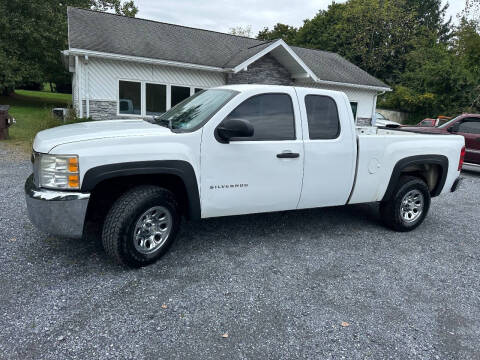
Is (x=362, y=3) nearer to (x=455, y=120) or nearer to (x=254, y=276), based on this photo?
(x=455, y=120)

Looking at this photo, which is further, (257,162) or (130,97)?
(130,97)

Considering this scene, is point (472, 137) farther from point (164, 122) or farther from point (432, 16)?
point (432, 16)

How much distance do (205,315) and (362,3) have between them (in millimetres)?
44902

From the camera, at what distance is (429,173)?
5453mm

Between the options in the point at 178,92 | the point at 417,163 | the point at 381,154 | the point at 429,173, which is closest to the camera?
the point at 381,154

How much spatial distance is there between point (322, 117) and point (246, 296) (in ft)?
7.77

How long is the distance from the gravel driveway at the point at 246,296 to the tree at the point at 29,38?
2222 centimetres

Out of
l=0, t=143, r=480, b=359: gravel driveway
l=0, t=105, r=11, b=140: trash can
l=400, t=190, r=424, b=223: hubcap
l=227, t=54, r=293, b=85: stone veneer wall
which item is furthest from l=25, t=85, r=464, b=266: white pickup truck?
l=227, t=54, r=293, b=85: stone veneer wall

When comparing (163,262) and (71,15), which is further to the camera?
(71,15)

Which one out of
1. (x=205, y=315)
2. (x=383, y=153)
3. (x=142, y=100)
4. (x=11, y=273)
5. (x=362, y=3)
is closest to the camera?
(x=205, y=315)

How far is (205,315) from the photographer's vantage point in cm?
299

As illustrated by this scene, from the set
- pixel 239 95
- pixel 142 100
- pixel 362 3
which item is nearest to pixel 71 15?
A: pixel 142 100

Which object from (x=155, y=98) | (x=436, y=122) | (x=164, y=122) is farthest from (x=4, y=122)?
(x=436, y=122)

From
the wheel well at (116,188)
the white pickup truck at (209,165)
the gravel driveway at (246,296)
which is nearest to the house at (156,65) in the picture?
the gravel driveway at (246,296)
